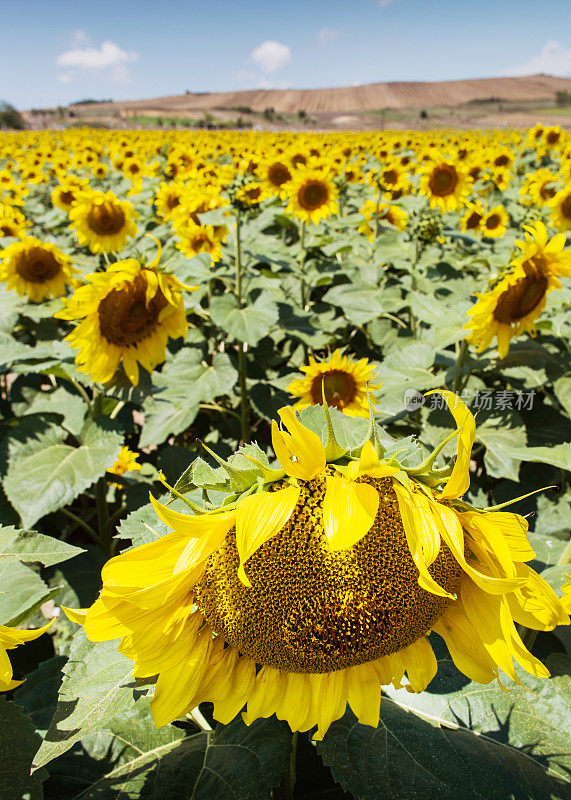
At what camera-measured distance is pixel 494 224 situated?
507 cm

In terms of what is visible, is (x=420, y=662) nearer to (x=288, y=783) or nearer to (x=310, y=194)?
(x=288, y=783)

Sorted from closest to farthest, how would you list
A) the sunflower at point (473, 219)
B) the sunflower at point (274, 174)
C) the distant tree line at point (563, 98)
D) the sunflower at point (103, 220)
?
the sunflower at point (103, 220)
the sunflower at point (274, 174)
the sunflower at point (473, 219)
the distant tree line at point (563, 98)

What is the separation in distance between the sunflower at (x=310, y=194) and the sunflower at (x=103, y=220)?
1386 millimetres

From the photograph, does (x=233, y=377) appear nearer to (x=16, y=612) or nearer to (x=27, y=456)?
(x=27, y=456)

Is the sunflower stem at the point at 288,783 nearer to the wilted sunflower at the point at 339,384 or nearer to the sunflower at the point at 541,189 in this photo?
the wilted sunflower at the point at 339,384

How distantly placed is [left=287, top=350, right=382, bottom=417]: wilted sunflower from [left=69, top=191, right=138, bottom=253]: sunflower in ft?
6.46

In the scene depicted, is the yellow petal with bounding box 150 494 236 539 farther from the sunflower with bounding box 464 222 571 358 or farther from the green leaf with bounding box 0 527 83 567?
the sunflower with bounding box 464 222 571 358

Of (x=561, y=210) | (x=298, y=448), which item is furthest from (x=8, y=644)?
(x=561, y=210)

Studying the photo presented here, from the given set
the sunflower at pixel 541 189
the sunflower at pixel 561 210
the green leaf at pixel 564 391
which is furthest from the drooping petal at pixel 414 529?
the sunflower at pixel 541 189

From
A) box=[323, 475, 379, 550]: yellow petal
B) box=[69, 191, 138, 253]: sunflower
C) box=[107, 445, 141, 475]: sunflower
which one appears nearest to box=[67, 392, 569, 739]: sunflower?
box=[323, 475, 379, 550]: yellow petal

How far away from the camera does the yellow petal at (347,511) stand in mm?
681

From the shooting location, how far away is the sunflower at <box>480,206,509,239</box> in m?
4.98

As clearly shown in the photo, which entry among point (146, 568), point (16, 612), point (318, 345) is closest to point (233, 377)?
point (318, 345)

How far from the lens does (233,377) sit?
2.92 m
